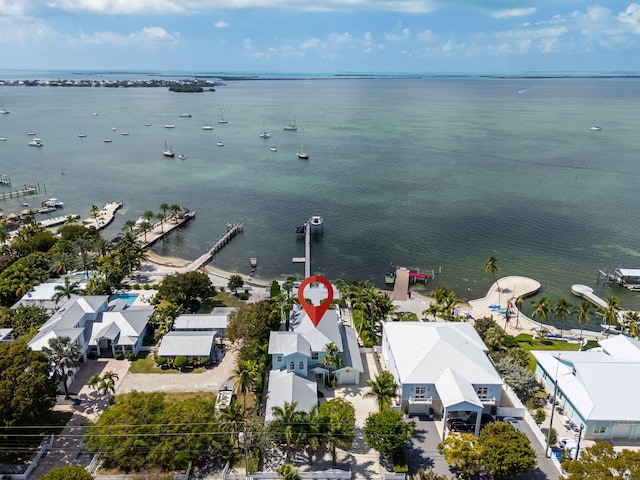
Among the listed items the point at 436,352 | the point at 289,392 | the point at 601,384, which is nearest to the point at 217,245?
the point at 289,392

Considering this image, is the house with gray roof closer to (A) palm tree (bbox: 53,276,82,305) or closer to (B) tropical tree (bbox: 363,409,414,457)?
(B) tropical tree (bbox: 363,409,414,457)

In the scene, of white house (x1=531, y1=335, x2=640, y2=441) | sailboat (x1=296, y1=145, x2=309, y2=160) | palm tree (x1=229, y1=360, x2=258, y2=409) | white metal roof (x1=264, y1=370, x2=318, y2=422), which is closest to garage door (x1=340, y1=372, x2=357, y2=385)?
white metal roof (x1=264, y1=370, x2=318, y2=422)

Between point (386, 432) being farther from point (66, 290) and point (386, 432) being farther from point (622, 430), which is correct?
point (66, 290)

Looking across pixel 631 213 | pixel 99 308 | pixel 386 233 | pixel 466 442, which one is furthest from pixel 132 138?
pixel 466 442

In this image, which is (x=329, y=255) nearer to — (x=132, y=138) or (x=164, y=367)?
(x=164, y=367)

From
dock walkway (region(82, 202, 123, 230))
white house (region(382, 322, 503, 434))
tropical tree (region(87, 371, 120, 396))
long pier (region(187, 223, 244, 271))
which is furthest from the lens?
dock walkway (region(82, 202, 123, 230))

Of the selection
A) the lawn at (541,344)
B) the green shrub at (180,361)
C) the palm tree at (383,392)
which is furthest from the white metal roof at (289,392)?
the lawn at (541,344)

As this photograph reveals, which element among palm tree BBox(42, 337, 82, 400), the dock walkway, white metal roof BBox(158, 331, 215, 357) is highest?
palm tree BBox(42, 337, 82, 400)
